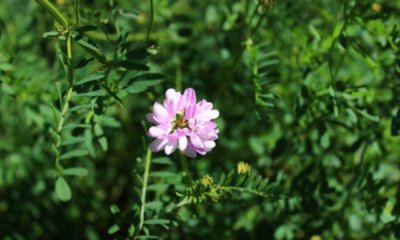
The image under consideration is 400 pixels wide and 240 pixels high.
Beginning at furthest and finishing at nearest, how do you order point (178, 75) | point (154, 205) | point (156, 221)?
point (178, 75) < point (154, 205) < point (156, 221)

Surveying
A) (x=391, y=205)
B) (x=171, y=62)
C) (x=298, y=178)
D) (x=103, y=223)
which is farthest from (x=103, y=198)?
(x=391, y=205)

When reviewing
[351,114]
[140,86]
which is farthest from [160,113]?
[351,114]

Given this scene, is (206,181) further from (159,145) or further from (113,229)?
(113,229)

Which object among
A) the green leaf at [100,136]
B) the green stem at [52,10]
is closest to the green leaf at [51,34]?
the green stem at [52,10]

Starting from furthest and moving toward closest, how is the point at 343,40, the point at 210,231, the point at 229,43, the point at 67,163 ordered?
the point at 67,163, the point at 229,43, the point at 210,231, the point at 343,40

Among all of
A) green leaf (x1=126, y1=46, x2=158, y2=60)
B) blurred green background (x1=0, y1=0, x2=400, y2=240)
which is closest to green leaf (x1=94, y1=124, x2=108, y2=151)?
blurred green background (x1=0, y1=0, x2=400, y2=240)

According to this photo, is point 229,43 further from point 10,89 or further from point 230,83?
point 10,89
